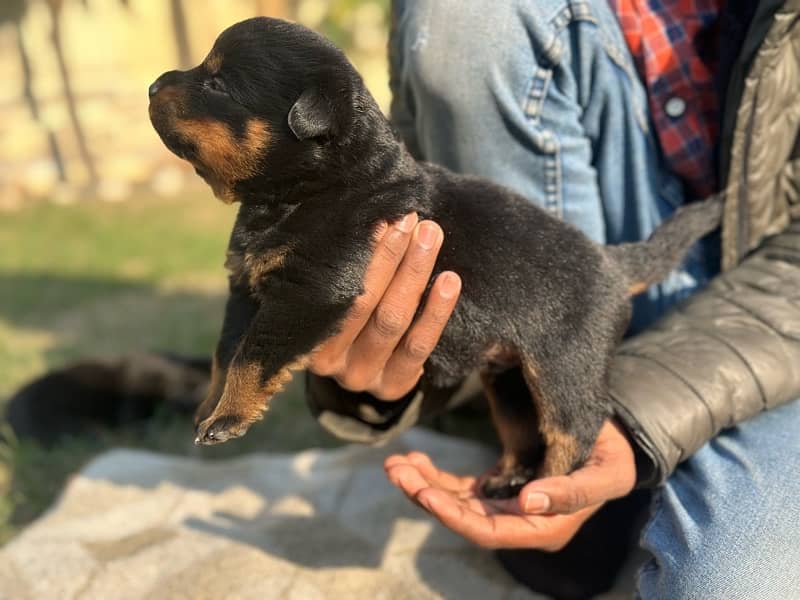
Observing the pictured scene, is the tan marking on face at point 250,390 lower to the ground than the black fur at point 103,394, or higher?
higher

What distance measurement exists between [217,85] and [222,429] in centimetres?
83

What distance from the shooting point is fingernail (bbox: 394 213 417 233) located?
2.13 metres

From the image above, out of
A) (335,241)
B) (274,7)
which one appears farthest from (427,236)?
(274,7)

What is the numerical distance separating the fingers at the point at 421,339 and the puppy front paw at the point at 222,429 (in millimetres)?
482

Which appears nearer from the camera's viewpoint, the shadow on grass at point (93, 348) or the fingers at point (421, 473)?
the fingers at point (421, 473)

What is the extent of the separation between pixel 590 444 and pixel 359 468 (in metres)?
1.41

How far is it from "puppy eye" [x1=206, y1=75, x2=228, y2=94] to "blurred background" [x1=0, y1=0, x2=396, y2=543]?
2.64 metres

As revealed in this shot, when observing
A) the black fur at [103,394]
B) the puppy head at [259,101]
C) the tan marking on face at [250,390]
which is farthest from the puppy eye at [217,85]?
the black fur at [103,394]

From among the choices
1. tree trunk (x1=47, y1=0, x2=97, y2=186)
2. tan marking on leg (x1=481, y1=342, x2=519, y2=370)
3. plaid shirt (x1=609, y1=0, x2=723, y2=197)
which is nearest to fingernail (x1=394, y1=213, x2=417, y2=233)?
tan marking on leg (x1=481, y1=342, x2=519, y2=370)

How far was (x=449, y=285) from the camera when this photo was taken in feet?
7.00

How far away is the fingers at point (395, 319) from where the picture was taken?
2135mm

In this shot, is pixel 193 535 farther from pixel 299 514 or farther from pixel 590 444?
pixel 590 444

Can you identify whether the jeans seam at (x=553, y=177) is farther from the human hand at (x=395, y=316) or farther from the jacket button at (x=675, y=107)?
the human hand at (x=395, y=316)

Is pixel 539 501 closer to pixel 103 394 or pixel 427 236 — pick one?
pixel 427 236
